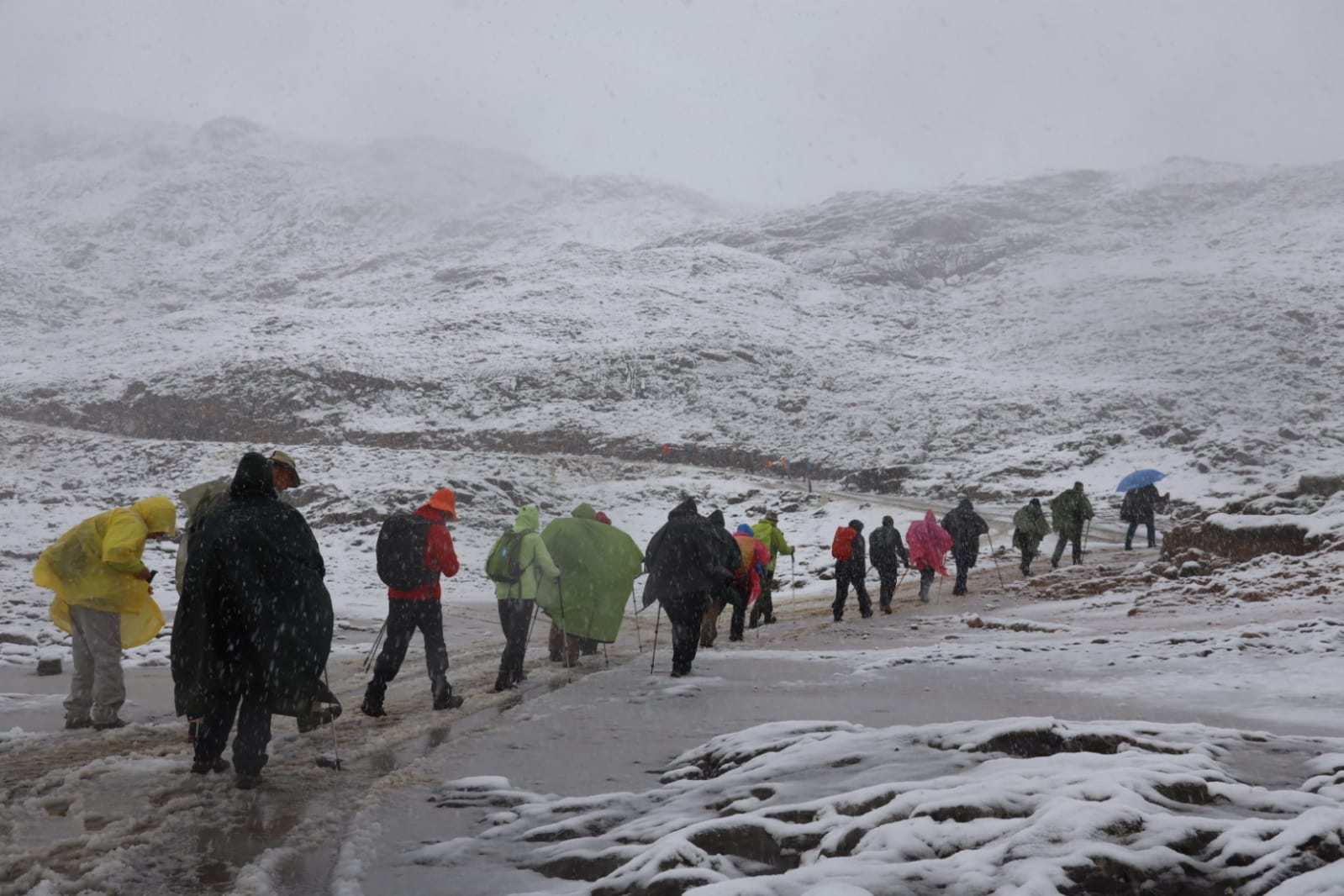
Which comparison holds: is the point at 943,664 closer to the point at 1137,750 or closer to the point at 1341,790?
the point at 1137,750

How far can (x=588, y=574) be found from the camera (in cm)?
969

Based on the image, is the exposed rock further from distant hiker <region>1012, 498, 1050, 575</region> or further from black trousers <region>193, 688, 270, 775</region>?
black trousers <region>193, 688, 270, 775</region>

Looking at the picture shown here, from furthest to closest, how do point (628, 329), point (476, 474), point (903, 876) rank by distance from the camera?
point (628, 329), point (476, 474), point (903, 876)

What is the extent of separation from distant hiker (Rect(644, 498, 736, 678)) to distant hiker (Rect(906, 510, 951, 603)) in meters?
8.32

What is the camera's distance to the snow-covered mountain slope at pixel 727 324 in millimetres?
47375

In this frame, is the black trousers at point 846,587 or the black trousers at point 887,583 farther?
the black trousers at point 887,583

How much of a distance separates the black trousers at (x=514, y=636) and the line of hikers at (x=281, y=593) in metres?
0.02

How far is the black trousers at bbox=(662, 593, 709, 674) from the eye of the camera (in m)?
8.73

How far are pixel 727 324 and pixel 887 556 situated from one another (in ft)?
174

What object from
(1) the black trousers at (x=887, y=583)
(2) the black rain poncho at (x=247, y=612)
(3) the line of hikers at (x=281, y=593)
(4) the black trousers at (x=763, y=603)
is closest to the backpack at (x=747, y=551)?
(3) the line of hikers at (x=281, y=593)

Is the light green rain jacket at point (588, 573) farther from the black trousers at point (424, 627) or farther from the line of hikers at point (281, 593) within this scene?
the black trousers at point (424, 627)

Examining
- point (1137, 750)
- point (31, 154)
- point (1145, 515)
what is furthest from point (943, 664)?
point (31, 154)

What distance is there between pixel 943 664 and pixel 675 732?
3.88 meters

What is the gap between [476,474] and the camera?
3453 centimetres
